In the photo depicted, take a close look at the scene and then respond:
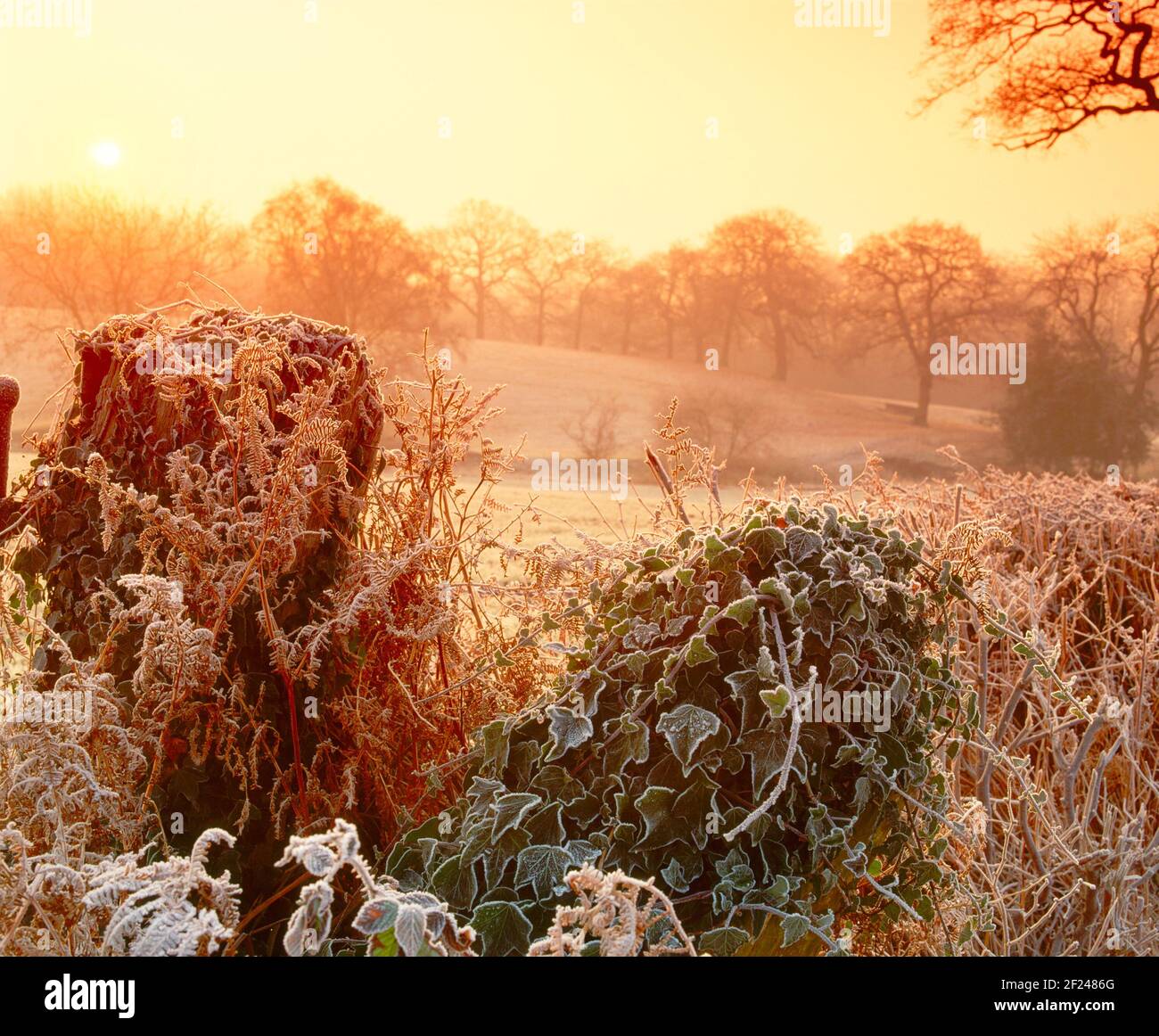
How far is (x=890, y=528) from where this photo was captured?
2100mm

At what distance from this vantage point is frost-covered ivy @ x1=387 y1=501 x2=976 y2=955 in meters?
1.83

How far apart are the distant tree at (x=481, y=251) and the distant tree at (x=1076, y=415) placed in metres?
10.7

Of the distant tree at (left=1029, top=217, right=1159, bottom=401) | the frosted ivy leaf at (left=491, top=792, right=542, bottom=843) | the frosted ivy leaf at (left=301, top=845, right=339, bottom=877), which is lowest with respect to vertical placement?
the frosted ivy leaf at (left=491, top=792, right=542, bottom=843)

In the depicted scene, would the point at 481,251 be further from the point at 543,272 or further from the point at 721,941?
the point at 721,941

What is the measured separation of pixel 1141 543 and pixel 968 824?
2.44 meters

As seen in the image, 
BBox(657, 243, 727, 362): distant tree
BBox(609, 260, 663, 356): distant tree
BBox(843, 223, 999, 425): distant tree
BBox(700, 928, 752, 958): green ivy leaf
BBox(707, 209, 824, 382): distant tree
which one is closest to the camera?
BBox(700, 928, 752, 958): green ivy leaf

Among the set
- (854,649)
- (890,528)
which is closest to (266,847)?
(854,649)

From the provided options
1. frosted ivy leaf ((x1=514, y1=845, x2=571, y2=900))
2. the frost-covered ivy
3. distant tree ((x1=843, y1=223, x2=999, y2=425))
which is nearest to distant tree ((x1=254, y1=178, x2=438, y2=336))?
distant tree ((x1=843, y1=223, x2=999, y2=425))

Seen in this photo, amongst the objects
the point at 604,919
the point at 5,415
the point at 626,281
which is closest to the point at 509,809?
the point at 604,919

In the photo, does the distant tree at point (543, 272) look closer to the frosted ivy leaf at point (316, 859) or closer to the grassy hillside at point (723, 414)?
the grassy hillside at point (723, 414)

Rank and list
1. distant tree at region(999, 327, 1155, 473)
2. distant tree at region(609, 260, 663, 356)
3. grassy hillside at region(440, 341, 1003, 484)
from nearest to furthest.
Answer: distant tree at region(999, 327, 1155, 473) < grassy hillside at region(440, 341, 1003, 484) < distant tree at region(609, 260, 663, 356)

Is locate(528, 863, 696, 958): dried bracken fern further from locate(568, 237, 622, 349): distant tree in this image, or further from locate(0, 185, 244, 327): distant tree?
locate(568, 237, 622, 349): distant tree

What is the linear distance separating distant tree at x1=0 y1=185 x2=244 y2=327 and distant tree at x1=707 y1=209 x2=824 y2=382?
1191 centimetres

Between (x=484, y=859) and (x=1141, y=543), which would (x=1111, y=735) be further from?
(x=484, y=859)
